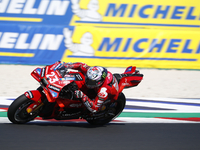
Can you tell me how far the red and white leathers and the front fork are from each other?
559mm

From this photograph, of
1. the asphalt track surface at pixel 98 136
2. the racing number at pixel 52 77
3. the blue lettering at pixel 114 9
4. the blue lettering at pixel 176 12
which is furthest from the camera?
the blue lettering at pixel 176 12

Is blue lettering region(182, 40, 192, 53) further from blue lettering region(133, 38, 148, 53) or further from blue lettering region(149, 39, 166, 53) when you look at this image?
blue lettering region(133, 38, 148, 53)

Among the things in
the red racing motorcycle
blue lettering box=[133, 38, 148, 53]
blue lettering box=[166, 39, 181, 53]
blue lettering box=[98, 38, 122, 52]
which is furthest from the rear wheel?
blue lettering box=[166, 39, 181, 53]

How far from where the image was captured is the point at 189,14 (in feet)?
38.3

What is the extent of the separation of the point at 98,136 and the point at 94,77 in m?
0.85

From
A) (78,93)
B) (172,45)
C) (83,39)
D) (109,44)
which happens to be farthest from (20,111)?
(172,45)

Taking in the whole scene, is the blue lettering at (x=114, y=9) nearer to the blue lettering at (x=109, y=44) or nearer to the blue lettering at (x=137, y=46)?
the blue lettering at (x=109, y=44)

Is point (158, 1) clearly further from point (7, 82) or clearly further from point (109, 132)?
point (109, 132)

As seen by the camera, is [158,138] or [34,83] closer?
[158,138]

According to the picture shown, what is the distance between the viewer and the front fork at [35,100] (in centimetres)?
446

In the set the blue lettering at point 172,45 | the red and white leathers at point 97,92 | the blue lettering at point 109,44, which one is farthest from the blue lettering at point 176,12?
the red and white leathers at point 97,92

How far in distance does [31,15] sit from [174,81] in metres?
5.62

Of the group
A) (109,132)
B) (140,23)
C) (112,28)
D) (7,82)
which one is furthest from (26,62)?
(109,132)

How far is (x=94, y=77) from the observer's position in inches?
178
